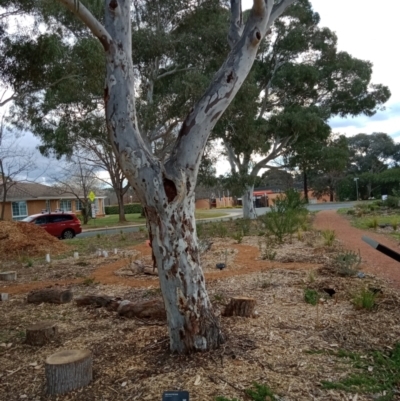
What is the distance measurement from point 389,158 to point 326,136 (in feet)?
129

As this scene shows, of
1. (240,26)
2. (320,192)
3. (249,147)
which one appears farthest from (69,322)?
(320,192)

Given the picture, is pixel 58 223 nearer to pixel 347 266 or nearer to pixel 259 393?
pixel 347 266

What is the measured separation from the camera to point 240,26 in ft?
17.1

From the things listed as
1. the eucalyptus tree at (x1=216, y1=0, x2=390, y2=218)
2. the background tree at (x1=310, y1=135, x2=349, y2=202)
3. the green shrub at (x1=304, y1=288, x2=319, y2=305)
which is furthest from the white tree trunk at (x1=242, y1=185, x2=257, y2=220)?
the green shrub at (x1=304, y1=288, x2=319, y2=305)

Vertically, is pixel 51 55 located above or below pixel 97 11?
below

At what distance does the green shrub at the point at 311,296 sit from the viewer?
18.8 ft

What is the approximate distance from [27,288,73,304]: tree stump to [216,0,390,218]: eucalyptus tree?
15.8m

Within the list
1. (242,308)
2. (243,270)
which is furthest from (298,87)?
(242,308)

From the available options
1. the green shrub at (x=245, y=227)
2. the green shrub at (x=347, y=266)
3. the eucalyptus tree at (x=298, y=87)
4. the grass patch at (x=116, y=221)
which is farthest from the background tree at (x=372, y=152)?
the green shrub at (x=347, y=266)

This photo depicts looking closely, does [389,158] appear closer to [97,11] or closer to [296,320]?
[97,11]

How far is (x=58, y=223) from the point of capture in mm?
21984

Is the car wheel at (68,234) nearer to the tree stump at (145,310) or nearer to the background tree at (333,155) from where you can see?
the background tree at (333,155)

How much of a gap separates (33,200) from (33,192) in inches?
45.9

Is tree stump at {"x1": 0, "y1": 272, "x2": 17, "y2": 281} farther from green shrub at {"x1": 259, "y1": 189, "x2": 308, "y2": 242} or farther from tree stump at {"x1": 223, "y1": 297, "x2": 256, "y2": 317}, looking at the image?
green shrub at {"x1": 259, "y1": 189, "x2": 308, "y2": 242}
